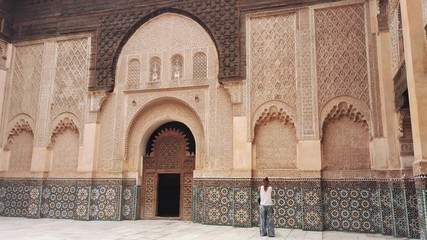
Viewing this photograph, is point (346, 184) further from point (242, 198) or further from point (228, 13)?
point (228, 13)

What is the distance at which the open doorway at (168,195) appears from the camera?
7.36 metres

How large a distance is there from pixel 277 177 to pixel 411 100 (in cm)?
264

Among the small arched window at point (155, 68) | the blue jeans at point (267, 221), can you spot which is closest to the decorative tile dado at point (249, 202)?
the blue jeans at point (267, 221)

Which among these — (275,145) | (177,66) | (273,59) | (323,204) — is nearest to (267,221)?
(323,204)

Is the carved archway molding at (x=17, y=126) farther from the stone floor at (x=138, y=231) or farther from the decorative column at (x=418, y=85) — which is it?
the decorative column at (x=418, y=85)

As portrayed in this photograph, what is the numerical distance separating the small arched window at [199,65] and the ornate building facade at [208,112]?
1.1 inches

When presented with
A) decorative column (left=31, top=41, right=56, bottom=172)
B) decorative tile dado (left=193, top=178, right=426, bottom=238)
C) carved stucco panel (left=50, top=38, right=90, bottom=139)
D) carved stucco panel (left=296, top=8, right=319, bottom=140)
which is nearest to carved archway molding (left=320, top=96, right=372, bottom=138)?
carved stucco panel (left=296, top=8, right=319, bottom=140)

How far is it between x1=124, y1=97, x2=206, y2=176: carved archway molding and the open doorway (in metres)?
0.52

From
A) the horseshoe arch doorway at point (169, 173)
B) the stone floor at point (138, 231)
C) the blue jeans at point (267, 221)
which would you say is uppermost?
the horseshoe arch doorway at point (169, 173)

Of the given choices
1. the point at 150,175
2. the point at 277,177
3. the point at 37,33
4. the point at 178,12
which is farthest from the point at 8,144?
the point at 277,177

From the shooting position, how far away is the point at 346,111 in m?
6.18

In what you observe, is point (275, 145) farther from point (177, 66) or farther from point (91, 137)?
point (91, 137)

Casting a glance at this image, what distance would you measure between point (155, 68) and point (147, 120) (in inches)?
41.4

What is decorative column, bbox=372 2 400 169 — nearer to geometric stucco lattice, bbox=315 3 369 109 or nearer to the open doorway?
geometric stucco lattice, bbox=315 3 369 109
